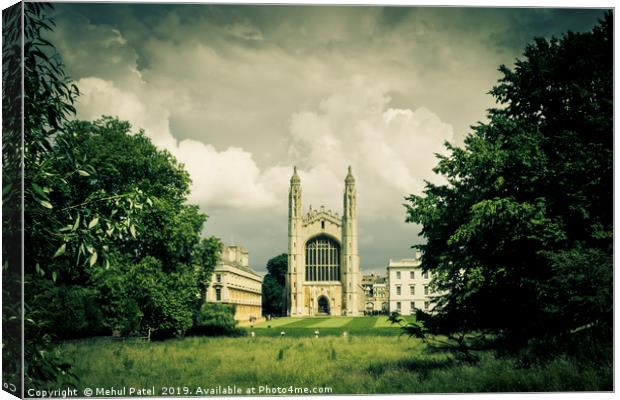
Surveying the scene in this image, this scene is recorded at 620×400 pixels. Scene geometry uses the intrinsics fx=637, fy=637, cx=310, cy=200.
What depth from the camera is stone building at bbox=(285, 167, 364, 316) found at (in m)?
64.9

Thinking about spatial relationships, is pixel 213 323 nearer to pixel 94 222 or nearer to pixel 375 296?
pixel 94 222

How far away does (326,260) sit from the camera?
6850cm

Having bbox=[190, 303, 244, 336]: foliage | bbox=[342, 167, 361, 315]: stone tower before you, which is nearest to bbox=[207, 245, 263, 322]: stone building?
bbox=[190, 303, 244, 336]: foliage

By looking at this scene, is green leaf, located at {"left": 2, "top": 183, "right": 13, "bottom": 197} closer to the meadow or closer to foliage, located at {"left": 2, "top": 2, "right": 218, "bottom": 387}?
foliage, located at {"left": 2, "top": 2, "right": 218, "bottom": 387}

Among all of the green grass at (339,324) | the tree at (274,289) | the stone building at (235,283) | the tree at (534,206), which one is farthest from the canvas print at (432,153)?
the tree at (274,289)

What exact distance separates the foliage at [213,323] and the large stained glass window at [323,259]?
4466cm

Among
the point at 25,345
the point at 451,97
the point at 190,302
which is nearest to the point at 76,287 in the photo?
the point at 190,302

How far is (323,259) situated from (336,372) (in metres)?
56.4

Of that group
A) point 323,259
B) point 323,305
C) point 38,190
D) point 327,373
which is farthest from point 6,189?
point 323,305

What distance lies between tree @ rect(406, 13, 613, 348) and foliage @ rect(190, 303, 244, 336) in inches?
421

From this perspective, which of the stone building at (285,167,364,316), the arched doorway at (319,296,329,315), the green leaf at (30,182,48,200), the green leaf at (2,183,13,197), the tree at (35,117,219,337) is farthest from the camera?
the arched doorway at (319,296,329,315)

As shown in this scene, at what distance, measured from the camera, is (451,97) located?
39.2 feet

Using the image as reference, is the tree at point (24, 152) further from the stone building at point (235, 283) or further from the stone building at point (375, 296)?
the stone building at point (375, 296)

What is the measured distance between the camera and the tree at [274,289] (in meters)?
61.1
